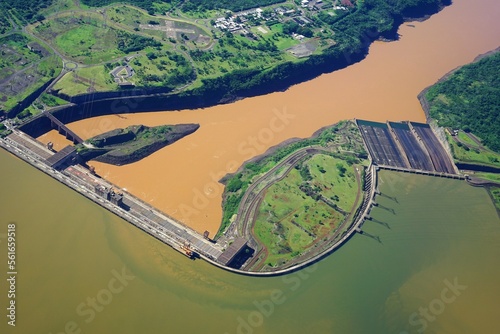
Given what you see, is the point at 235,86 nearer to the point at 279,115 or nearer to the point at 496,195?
the point at 279,115

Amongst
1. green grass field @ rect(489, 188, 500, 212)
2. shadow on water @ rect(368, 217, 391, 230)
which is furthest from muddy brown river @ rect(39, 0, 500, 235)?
shadow on water @ rect(368, 217, 391, 230)

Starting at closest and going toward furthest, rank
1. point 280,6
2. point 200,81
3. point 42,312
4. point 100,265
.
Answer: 1. point 42,312
2. point 100,265
3. point 200,81
4. point 280,6


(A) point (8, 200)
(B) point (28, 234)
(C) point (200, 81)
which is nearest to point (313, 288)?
(B) point (28, 234)

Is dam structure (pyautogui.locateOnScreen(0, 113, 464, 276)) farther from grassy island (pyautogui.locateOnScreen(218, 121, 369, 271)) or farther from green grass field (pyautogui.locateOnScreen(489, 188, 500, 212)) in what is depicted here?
green grass field (pyautogui.locateOnScreen(489, 188, 500, 212))

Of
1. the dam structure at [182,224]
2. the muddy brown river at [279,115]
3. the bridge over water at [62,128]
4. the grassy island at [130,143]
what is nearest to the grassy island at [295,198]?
the dam structure at [182,224]

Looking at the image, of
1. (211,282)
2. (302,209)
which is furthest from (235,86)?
(211,282)

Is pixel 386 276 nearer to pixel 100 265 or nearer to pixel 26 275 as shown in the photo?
pixel 100 265
